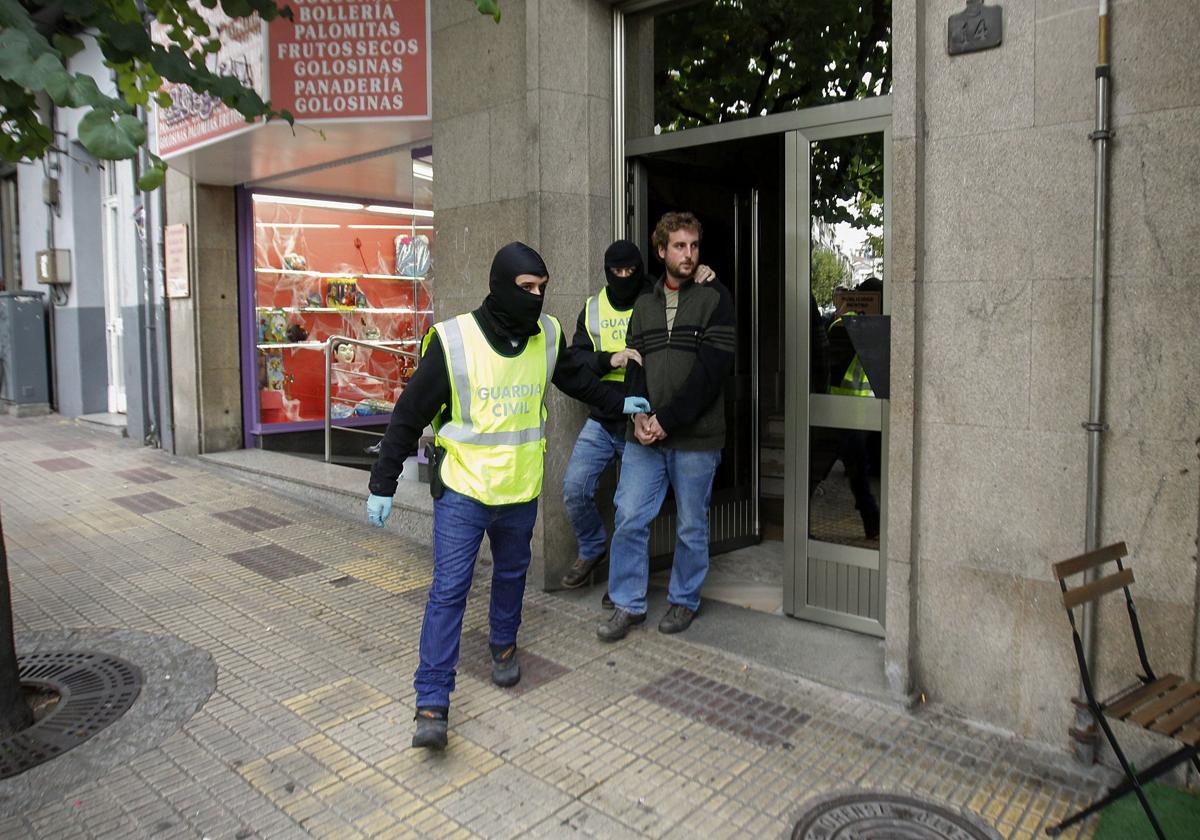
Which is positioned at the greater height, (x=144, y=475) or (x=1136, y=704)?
(x=1136, y=704)

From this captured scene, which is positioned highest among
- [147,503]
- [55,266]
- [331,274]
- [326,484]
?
[55,266]

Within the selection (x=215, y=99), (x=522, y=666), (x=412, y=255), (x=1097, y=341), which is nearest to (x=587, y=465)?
(x=522, y=666)

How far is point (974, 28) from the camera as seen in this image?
342cm

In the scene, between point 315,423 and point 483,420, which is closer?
point 483,420

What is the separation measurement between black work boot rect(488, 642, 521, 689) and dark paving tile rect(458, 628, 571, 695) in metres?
0.03

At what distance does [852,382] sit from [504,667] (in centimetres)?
211

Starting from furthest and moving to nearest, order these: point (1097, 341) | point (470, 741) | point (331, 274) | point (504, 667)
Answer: point (331, 274)
point (504, 667)
point (470, 741)
point (1097, 341)

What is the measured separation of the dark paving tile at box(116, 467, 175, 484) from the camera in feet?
28.4

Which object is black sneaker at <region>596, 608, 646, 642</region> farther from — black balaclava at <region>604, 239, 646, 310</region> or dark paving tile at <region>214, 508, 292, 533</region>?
dark paving tile at <region>214, 508, 292, 533</region>

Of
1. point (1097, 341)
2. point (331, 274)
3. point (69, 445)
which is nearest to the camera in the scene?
point (1097, 341)

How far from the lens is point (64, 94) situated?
2809 millimetres

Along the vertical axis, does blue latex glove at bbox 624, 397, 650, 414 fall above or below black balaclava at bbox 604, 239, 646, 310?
below

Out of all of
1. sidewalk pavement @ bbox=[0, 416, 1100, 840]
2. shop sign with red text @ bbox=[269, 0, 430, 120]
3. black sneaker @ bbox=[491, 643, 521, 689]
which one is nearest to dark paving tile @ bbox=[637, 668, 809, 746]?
sidewalk pavement @ bbox=[0, 416, 1100, 840]

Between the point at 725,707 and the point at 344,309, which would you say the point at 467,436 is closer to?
the point at 725,707
